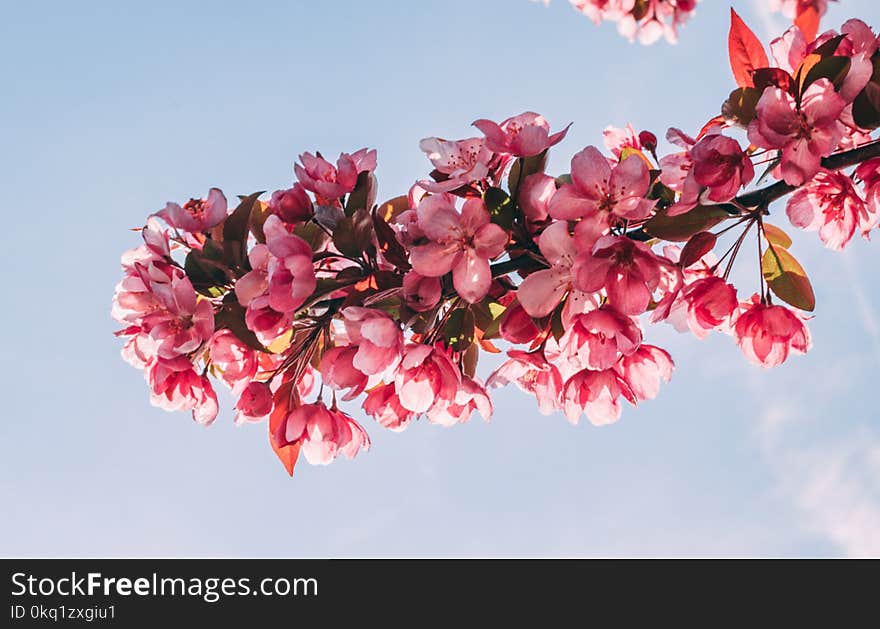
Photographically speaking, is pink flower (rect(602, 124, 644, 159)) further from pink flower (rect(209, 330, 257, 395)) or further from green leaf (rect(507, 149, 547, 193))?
pink flower (rect(209, 330, 257, 395))

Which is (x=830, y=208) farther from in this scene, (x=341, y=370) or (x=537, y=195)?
(x=341, y=370)

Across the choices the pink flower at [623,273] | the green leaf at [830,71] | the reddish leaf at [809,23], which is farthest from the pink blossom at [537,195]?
the reddish leaf at [809,23]

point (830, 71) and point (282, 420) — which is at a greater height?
point (830, 71)

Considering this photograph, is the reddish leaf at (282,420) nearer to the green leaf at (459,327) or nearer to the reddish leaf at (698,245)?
the green leaf at (459,327)

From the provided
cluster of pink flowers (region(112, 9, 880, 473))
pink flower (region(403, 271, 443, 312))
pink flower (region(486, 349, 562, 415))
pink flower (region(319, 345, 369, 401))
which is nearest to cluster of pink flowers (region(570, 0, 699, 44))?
cluster of pink flowers (region(112, 9, 880, 473))

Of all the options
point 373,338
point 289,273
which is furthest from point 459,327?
point 289,273

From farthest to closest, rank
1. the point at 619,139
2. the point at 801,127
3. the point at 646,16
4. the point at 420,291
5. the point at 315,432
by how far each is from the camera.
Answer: the point at 646,16
the point at 619,139
the point at 315,432
the point at 420,291
the point at 801,127

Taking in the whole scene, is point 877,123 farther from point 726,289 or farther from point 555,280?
point 555,280

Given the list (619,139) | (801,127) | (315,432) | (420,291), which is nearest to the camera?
(801,127)

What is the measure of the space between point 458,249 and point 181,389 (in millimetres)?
655

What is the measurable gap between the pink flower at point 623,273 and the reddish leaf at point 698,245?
0.12 meters

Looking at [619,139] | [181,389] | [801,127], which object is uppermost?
[619,139]

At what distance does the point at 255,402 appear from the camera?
162cm

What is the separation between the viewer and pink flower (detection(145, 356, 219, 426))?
151cm
